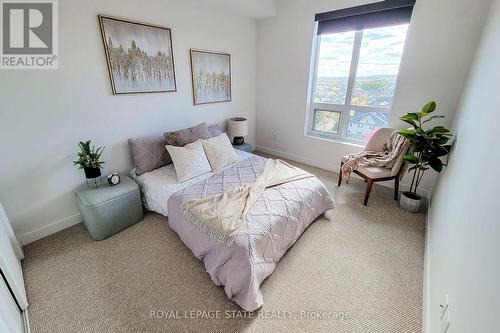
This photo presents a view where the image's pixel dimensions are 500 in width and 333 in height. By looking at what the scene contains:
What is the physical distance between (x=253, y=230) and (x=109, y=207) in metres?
1.42

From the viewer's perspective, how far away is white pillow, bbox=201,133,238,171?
256 centimetres

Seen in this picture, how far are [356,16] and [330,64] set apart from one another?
0.65 meters

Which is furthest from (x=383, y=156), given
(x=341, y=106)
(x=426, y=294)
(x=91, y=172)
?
(x=91, y=172)

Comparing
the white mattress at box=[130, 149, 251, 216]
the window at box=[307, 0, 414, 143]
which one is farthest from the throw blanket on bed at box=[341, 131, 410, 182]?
the white mattress at box=[130, 149, 251, 216]

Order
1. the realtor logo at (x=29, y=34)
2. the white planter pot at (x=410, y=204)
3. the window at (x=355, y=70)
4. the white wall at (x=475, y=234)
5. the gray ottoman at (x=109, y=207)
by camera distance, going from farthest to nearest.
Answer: the window at (x=355, y=70), the white planter pot at (x=410, y=204), the gray ottoman at (x=109, y=207), the realtor logo at (x=29, y=34), the white wall at (x=475, y=234)

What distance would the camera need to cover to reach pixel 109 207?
201 centimetres

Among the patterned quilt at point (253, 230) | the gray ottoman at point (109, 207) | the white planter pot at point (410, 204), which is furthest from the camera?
the white planter pot at point (410, 204)

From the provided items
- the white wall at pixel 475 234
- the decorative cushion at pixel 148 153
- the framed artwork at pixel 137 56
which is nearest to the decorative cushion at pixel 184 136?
the decorative cushion at pixel 148 153

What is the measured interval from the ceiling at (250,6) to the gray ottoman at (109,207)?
249cm

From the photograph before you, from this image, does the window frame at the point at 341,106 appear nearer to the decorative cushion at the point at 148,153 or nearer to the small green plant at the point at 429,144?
the small green plant at the point at 429,144

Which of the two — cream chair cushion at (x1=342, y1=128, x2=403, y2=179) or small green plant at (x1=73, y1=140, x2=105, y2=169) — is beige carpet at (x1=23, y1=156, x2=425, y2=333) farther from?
small green plant at (x1=73, y1=140, x2=105, y2=169)

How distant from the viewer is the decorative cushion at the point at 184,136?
2.56m

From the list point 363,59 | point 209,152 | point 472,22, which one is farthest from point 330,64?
point 209,152

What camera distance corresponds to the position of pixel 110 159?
2.39 metres
